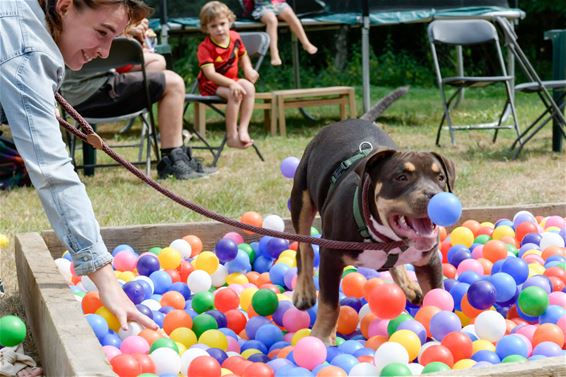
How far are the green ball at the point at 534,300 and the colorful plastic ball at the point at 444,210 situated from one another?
0.80 metres

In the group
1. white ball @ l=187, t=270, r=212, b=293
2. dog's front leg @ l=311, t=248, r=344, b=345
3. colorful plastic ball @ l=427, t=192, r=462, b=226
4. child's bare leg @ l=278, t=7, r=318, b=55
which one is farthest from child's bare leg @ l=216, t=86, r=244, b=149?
colorful plastic ball @ l=427, t=192, r=462, b=226

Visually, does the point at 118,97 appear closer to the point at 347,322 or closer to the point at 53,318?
the point at 347,322

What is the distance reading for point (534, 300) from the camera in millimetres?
3188

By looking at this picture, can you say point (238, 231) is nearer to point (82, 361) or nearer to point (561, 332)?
point (561, 332)

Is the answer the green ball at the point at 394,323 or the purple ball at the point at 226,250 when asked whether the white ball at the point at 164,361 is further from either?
the purple ball at the point at 226,250

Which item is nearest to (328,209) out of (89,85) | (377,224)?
(377,224)

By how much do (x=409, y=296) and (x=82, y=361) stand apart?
5.83ft

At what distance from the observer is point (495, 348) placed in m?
2.93

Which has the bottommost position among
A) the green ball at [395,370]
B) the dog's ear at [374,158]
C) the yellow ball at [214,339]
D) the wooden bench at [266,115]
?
the wooden bench at [266,115]

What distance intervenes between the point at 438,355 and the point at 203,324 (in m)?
1.00

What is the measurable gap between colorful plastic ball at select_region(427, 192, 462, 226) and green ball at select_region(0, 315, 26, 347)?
147 cm

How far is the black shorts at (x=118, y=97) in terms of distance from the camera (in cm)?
646

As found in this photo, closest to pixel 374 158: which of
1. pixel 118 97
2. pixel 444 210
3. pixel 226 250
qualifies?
pixel 444 210

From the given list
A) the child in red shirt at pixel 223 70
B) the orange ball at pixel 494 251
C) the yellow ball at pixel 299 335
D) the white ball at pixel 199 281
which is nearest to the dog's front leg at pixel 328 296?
the yellow ball at pixel 299 335
